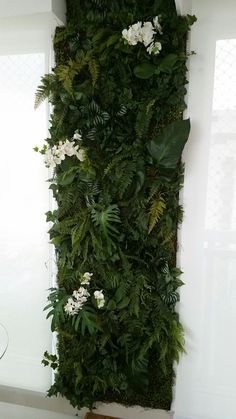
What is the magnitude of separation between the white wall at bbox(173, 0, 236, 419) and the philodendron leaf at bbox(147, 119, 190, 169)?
16 centimetres

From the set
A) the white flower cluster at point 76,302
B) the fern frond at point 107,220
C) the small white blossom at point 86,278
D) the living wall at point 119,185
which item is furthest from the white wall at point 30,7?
the white flower cluster at point 76,302

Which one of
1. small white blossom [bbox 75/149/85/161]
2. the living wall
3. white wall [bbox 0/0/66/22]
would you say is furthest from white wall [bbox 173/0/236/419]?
white wall [bbox 0/0/66/22]

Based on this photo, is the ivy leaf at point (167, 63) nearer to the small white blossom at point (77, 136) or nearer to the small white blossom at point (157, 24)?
the small white blossom at point (157, 24)

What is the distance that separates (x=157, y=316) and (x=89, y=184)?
3.19ft

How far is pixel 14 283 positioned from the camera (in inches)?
90.2

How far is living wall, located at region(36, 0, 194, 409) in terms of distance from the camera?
69.8 inches

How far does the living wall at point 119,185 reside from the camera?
177 centimetres

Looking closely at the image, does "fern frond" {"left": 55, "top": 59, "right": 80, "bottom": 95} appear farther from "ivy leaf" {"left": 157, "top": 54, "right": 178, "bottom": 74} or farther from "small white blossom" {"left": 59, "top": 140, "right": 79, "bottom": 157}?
"ivy leaf" {"left": 157, "top": 54, "right": 178, "bottom": 74}

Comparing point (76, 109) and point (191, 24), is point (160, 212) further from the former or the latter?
point (191, 24)

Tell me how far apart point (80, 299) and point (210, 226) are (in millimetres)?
978

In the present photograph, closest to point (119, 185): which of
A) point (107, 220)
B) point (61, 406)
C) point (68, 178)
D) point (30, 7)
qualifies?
point (107, 220)

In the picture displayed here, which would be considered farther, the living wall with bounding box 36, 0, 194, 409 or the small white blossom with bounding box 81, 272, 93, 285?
the small white blossom with bounding box 81, 272, 93, 285

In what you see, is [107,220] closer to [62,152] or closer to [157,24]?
[62,152]

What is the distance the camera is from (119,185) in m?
1.82
